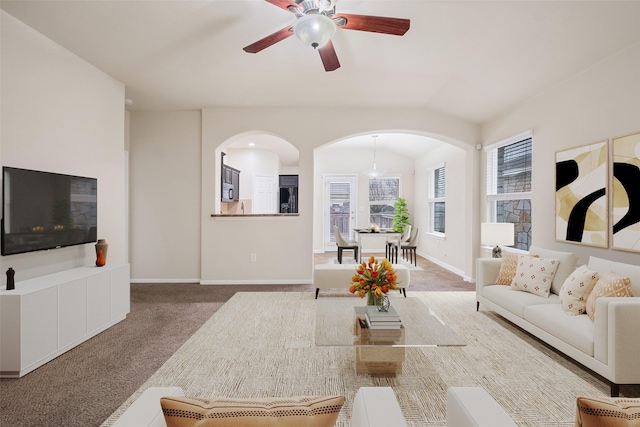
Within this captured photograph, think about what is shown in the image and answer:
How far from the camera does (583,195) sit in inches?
134

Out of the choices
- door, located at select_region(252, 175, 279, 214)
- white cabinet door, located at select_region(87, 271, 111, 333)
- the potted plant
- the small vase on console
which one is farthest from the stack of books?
the potted plant

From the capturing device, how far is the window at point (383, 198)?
31.1 ft

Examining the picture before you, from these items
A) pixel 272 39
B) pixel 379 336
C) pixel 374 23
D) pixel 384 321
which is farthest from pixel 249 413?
pixel 272 39

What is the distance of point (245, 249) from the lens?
5.41 m

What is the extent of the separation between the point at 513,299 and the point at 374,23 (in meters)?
2.81

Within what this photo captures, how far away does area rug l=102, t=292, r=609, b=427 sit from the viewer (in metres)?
2.13

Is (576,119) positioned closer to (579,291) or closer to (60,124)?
(579,291)

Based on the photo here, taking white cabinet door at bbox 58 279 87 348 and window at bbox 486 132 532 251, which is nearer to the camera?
white cabinet door at bbox 58 279 87 348

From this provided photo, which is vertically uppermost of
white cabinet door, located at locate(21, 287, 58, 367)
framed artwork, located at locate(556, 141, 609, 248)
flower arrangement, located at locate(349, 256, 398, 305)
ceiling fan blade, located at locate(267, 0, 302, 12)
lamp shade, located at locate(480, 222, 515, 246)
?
ceiling fan blade, located at locate(267, 0, 302, 12)

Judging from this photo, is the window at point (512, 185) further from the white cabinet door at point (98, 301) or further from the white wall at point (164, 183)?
the white cabinet door at point (98, 301)

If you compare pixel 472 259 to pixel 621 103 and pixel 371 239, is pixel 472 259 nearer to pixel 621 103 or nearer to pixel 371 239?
pixel 621 103

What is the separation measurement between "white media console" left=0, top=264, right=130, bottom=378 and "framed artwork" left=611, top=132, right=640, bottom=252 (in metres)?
4.86

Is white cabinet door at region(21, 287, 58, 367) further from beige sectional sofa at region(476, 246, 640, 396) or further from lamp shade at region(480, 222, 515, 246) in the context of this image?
lamp shade at region(480, 222, 515, 246)

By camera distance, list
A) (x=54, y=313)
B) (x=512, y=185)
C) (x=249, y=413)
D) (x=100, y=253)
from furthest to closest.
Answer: (x=512, y=185), (x=100, y=253), (x=54, y=313), (x=249, y=413)
